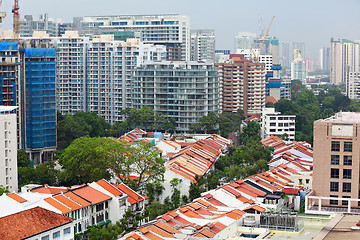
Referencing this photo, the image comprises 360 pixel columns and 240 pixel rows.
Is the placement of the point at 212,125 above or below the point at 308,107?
below

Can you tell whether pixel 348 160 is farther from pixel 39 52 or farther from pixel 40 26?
pixel 40 26

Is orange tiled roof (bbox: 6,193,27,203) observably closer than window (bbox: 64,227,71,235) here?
No

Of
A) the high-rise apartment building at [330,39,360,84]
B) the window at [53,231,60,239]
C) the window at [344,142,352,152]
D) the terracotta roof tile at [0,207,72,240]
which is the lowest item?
the window at [53,231,60,239]

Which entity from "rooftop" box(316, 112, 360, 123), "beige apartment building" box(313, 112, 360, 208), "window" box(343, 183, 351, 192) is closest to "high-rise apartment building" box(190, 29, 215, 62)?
"rooftop" box(316, 112, 360, 123)

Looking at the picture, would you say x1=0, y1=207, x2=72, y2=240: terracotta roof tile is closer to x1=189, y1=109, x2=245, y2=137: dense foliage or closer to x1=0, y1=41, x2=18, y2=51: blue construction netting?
x1=0, y1=41, x2=18, y2=51: blue construction netting

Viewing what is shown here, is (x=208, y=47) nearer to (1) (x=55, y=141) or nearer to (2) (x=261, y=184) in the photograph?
(1) (x=55, y=141)

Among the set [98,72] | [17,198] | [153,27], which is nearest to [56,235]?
[17,198]

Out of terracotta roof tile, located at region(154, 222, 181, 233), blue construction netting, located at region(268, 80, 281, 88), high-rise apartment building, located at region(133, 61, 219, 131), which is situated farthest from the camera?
blue construction netting, located at region(268, 80, 281, 88)

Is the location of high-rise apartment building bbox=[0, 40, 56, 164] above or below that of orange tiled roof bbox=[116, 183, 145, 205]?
above
